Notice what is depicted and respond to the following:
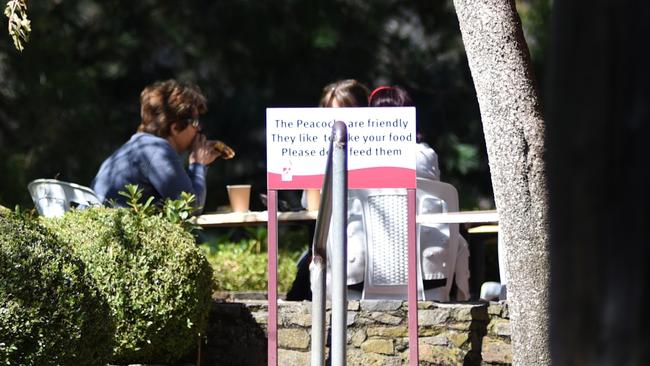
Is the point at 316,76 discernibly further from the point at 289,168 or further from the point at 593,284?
the point at 593,284

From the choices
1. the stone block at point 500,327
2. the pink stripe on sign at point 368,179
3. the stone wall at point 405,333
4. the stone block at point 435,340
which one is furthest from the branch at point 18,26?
the stone block at point 500,327

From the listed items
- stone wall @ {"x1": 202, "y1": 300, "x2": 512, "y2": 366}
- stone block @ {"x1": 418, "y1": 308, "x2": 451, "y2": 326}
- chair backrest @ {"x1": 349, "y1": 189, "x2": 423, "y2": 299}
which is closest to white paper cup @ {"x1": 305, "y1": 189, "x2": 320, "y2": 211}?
chair backrest @ {"x1": 349, "y1": 189, "x2": 423, "y2": 299}

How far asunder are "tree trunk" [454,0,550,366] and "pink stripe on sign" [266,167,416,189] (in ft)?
1.72

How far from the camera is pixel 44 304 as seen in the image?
155 inches

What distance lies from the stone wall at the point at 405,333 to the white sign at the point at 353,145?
70 centimetres

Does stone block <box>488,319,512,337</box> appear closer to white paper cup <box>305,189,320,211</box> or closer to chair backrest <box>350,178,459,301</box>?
chair backrest <box>350,178,459,301</box>

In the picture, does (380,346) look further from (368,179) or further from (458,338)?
(368,179)

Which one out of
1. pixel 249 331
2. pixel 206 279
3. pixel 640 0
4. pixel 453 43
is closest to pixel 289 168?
pixel 206 279

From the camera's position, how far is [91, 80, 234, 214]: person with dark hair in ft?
19.7

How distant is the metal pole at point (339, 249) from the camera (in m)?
3.55

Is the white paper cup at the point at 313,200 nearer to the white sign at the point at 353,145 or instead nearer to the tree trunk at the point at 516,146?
the white sign at the point at 353,145

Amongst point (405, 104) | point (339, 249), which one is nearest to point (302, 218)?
point (405, 104)

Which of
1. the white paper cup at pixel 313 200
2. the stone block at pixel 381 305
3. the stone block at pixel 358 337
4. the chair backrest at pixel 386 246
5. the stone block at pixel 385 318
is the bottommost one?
the stone block at pixel 358 337

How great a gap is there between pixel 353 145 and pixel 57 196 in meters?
1.86
